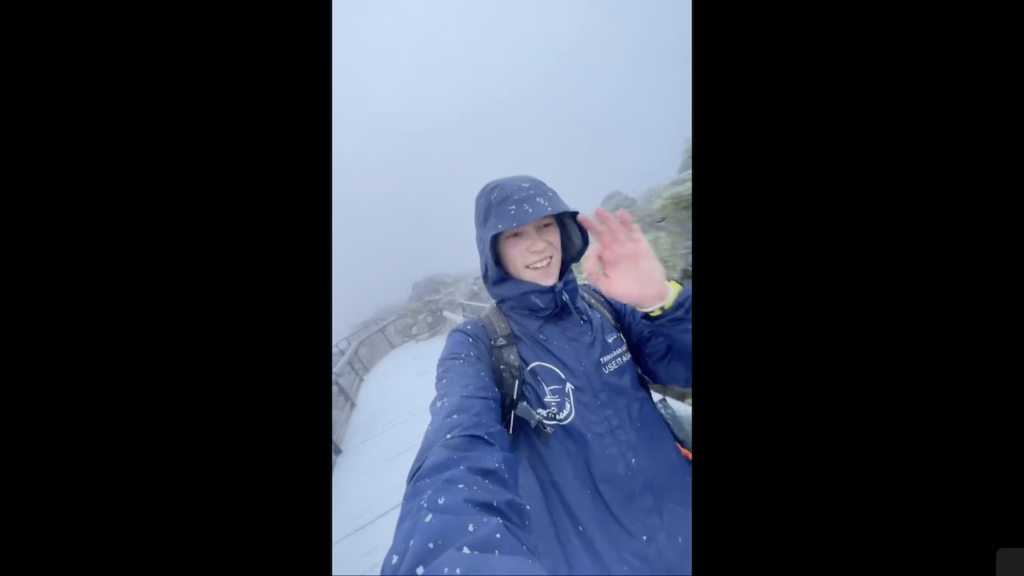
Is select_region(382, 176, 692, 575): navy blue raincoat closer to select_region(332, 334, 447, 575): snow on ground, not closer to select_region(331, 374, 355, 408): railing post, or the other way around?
select_region(332, 334, 447, 575): snow on ground

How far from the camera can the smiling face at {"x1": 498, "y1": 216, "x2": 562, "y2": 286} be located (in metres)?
1.53

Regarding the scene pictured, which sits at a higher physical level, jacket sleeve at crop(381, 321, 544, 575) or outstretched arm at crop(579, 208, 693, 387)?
outstretched arm at crop(579, 208, 693, 387)

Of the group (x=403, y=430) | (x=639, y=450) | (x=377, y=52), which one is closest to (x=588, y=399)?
(x=639, y=450)

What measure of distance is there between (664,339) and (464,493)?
836 millimetres

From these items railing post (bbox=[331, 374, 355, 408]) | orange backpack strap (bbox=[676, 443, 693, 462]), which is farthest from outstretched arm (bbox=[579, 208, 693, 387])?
railing post (bbox=[331, 374, 355, 408])

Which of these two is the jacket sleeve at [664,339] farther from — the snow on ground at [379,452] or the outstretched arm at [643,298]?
the snow on ground at [379,452]

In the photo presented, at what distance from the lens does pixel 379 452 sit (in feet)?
4.97

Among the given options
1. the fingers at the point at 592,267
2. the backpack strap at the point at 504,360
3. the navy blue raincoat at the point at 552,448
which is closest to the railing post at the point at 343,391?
the navy blue raincoat at the point at 552,448

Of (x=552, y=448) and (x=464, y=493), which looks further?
(x=552, y=448)

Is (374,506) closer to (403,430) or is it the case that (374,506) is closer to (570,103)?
(403,430)

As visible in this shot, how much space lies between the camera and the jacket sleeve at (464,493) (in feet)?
3.58

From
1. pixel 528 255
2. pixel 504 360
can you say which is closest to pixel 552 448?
pixel 504 360

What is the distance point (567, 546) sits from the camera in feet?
4.20

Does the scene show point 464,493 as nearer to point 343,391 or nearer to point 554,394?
point 554,394
